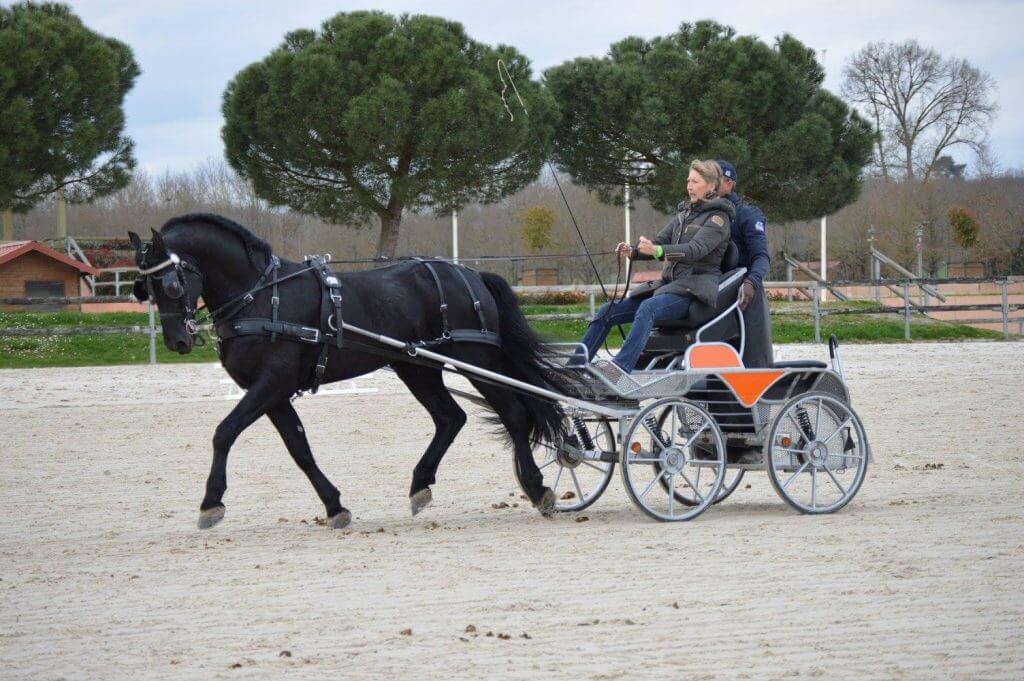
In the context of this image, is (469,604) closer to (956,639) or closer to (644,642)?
(644,642)

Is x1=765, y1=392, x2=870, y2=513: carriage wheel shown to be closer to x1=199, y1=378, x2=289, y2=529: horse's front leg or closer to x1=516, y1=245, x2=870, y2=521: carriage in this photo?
x1=516, y1=245, x2=870, y2=521: carriage

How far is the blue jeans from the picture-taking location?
7523 millimetres

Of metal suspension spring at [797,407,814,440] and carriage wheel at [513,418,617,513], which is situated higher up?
metal suspension spring at [797,407,814,440]

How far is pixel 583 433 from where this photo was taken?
8.20 meters

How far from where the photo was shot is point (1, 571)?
20.6 feet

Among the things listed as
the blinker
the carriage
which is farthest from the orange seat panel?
the blinker

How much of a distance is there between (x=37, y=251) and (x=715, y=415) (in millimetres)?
26712

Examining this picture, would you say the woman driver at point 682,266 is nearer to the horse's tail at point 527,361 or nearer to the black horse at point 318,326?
the horse's tail at point 527,361

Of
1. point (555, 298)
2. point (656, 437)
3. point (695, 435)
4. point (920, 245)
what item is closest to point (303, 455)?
point (656, 437)

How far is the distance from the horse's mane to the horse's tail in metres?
1.45

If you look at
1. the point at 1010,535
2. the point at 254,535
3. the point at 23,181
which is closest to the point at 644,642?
the point at 1010,535

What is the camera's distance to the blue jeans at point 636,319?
24.7ft

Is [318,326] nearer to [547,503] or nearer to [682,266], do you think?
[547,503]

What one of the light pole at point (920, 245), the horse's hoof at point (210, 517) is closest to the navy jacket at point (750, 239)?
the horse's hoof at point (210, 517)
